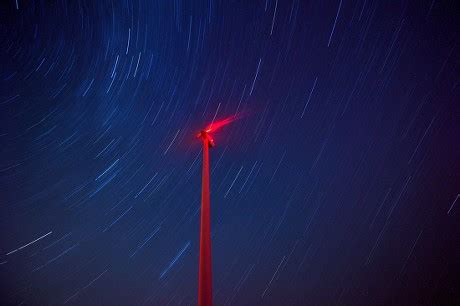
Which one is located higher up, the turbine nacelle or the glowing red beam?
the turbine nacelle

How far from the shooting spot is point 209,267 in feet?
19.3

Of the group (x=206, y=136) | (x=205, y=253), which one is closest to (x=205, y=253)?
(x=205, y=253)

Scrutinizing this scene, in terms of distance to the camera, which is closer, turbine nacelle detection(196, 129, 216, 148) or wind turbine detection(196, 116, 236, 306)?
wind turbine detection(196, 116, 236, 306)

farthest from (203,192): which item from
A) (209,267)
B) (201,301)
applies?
(201,301)

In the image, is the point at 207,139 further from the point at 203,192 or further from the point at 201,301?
the point at 201,301

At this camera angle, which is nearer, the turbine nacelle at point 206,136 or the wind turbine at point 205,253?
the wind turbine at point 205,253

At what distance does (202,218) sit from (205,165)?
160 cm

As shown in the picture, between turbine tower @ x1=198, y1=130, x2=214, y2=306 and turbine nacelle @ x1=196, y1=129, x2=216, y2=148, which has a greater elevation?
turbine nacelle @ x1=196, y1=129, x2=216, y2=148

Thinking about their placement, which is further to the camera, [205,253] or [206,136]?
[206,136]

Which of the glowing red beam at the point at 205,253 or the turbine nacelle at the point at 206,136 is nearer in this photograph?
the glowing red beam at the point at 205,253

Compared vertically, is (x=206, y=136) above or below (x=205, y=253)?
above

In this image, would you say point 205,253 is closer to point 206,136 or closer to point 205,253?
point 205,253

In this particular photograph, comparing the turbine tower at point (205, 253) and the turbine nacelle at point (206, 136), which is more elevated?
the turbine nacelle at point (206, 136)

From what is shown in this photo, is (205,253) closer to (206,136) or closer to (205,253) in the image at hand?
(205,253)
